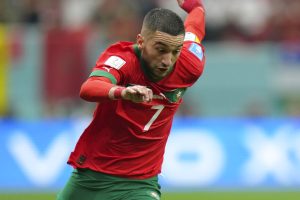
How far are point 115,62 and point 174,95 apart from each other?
60cm

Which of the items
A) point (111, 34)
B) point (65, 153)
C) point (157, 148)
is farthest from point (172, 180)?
point (157, 148)

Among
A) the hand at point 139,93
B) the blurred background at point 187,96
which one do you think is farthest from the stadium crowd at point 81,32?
the hand at point 139,93

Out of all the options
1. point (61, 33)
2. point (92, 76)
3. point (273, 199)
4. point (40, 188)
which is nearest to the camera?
point (92, 76)

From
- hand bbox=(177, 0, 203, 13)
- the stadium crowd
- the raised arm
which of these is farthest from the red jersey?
the stadium crowd

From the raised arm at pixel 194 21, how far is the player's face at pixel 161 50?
91 centimetres

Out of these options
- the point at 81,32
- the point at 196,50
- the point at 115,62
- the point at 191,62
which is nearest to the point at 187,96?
the point at 81,32

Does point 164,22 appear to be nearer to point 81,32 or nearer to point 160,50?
point 160,50

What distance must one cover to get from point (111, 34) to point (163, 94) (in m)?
9.59

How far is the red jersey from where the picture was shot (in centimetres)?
601

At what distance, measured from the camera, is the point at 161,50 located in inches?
231

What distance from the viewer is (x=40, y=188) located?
12602 mm

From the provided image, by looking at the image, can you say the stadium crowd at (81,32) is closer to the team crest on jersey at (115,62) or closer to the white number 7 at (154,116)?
the white number 7 at (154,116)

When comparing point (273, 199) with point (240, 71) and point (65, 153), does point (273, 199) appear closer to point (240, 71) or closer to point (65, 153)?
point (65, 153)

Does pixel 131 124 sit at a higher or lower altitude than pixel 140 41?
lower
